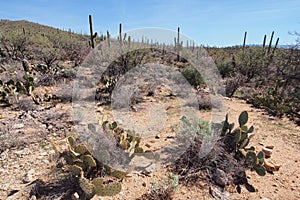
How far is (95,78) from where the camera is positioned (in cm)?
793

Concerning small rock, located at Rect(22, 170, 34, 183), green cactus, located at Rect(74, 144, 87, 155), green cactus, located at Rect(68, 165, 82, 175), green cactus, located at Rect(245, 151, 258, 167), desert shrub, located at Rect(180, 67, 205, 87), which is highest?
desert shrub, located at Rect(180, 67, 205, 87)

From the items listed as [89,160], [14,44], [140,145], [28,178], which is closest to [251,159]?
[140,145]

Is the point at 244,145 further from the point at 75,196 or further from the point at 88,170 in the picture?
the point at 75,196

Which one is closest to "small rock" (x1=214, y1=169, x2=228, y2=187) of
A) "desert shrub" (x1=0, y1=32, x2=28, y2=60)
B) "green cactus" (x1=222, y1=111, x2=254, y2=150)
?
"green cactus" (x1=222, y1=111, x2=254, y2=150)

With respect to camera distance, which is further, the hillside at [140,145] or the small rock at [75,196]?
the hillside at [140,145]

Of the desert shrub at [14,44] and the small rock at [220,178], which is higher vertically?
the desert shrub at [14,44]

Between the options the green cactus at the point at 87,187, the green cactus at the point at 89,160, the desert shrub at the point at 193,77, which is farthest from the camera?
the desert shrub at the point at 193,77

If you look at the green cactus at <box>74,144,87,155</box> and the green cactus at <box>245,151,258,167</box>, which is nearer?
the green cactus at <box>74,144,87,155</box>

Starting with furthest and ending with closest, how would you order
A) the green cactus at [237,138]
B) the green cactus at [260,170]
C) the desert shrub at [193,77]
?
the desert shrub at [193,77]
the green cactus at [237,138]
the green cactus at [260,170]

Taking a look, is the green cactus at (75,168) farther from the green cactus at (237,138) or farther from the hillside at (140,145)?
the green cactus at (237,138)

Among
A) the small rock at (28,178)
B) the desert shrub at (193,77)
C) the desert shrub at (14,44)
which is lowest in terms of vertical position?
the small rock at (28,178)

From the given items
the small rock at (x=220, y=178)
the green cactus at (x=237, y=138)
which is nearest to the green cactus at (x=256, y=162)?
the green cactus at (x=237, y=138)

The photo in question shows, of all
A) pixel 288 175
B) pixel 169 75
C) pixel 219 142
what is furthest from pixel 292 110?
pixel 169 75

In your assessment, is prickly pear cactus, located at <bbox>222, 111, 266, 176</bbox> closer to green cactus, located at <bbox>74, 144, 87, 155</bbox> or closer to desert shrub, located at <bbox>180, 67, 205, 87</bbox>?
green cactus, located at <bbox>74, 144, 87, 155</bbox>
